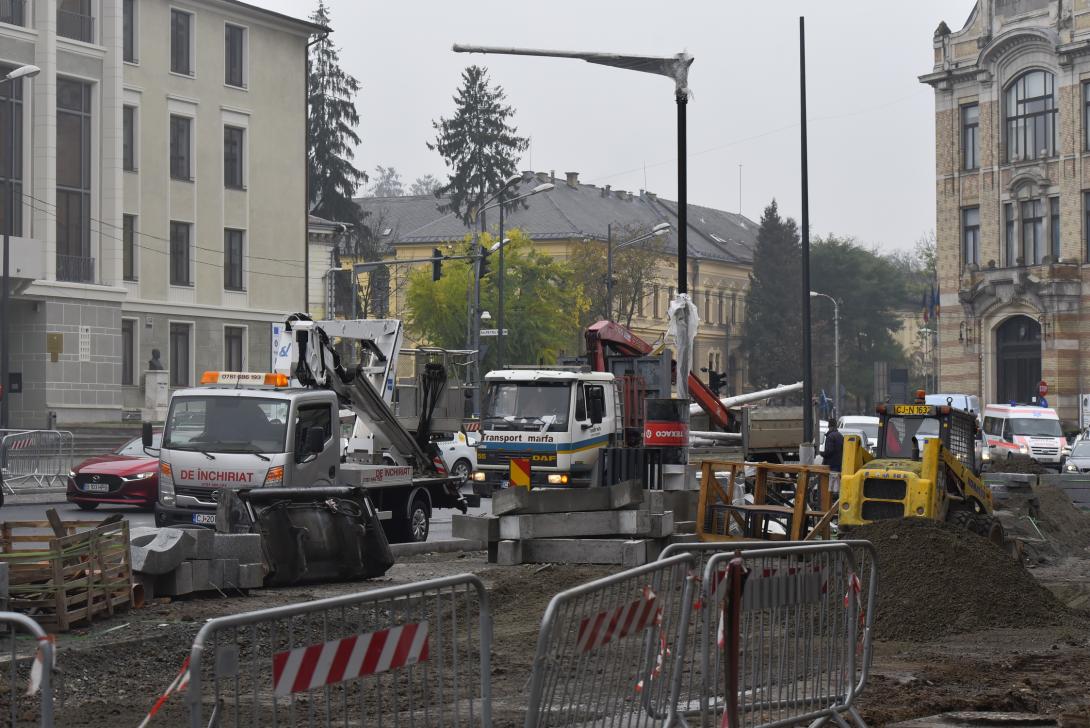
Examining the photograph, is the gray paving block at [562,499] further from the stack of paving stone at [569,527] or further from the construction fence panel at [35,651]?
the construction fence panel at [35,651]

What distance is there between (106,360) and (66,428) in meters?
4.52

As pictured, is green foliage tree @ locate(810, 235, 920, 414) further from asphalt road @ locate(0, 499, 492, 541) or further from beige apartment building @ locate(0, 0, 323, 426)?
asphalt road @ locate(0, 499, 492, 541)

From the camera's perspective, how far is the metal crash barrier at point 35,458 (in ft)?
105

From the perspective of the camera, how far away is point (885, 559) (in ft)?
50.2

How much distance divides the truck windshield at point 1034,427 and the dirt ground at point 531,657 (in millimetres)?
36805

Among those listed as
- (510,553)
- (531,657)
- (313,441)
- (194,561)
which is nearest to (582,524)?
(510,553)

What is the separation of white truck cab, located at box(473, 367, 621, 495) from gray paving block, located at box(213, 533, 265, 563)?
41.5 ft

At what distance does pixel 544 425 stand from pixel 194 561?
13.8m

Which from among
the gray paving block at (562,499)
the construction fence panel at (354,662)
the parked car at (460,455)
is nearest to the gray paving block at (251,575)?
the gray paving block at (562,499)

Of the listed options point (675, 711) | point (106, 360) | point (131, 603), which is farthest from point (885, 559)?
point (106, 360)

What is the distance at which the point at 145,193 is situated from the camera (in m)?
53.0

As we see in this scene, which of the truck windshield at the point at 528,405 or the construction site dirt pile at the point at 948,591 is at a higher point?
the truck windshield at the point at 528,405

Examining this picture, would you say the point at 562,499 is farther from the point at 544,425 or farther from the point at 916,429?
the point at 544,425

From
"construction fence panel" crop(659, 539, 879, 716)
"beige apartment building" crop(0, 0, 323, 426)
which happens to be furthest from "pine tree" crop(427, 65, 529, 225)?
"construction fence panel" crop(659, 539, 879, 716)
